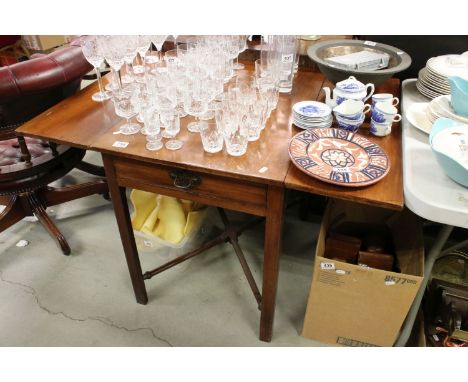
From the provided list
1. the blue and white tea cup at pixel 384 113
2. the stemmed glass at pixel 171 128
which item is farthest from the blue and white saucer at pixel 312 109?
the stemmed glass at pixel 171 128

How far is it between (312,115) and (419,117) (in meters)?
0.33

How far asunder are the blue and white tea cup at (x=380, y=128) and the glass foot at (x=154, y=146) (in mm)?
633

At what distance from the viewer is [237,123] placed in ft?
3.44

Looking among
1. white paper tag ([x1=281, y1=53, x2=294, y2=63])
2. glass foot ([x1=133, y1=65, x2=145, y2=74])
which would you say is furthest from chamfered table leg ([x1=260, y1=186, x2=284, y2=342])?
glass foot ([x1=133, y1=65, x2=145, y2=74])

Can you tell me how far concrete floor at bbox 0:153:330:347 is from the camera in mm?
1450

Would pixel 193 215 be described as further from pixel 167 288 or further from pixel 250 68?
pixel 250 68

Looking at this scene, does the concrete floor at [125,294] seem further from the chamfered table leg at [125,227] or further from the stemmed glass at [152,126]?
the stemmed glass at [152,126]

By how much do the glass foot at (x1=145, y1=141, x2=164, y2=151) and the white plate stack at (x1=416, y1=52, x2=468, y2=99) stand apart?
91 centimetres

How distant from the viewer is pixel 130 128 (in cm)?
115

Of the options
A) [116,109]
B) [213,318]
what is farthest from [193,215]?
[116,109]

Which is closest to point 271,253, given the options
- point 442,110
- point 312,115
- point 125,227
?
point 312,115

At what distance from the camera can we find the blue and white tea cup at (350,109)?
3.54 feet

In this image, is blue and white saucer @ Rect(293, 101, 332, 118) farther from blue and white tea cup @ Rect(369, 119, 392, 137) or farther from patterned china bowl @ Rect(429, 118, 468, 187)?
patterned china bowl @ Rect(429, 118, 468, 187)

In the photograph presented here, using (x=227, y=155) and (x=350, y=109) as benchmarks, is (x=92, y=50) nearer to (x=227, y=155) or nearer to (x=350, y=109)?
(x=227, y=155)
